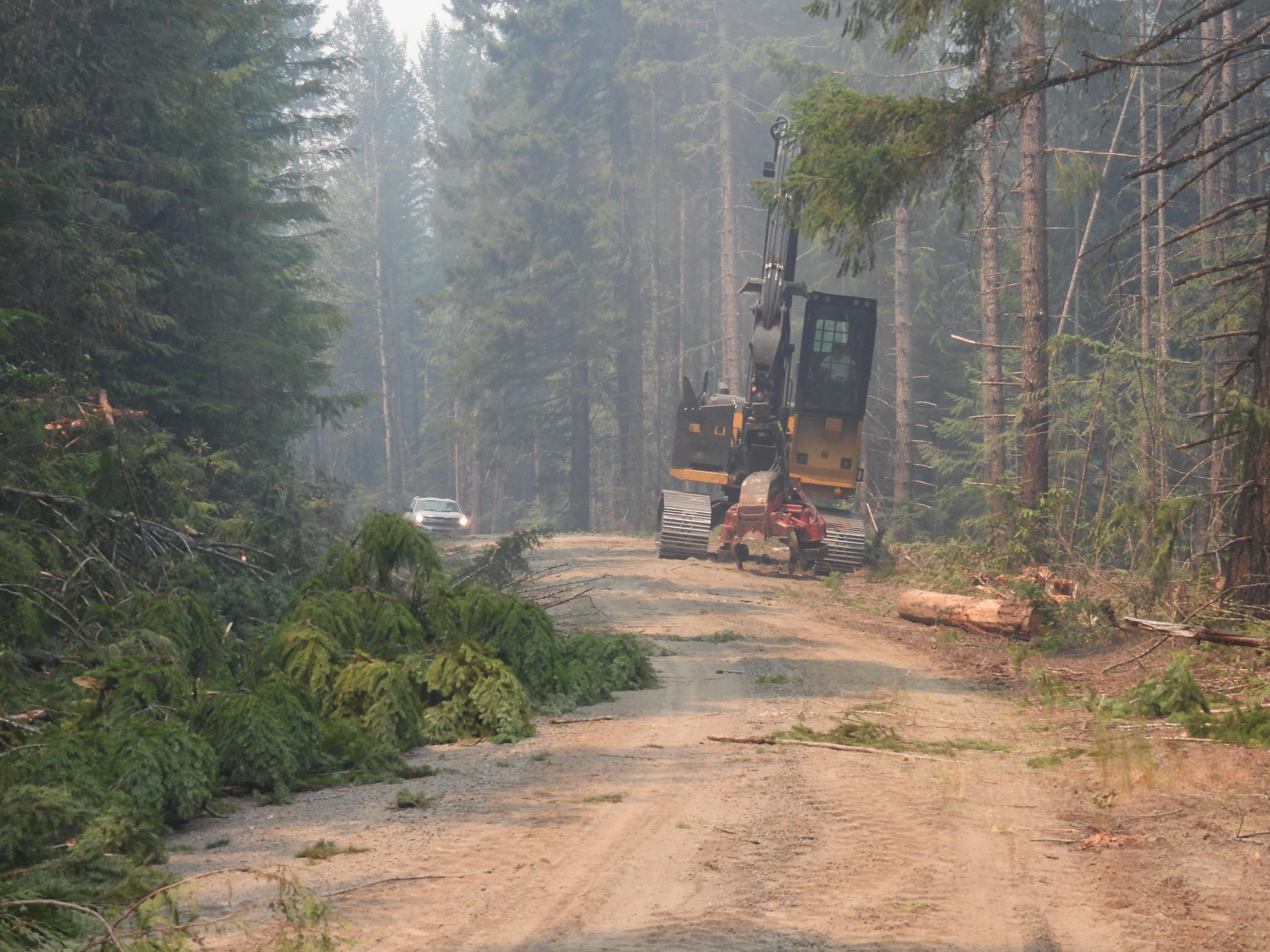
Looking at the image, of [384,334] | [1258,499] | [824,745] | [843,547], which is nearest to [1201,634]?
[1258,499]

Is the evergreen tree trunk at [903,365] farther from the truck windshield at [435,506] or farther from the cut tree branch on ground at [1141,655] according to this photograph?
the cut tree branch on ground at [1141,655]

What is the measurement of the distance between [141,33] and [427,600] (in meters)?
10.8

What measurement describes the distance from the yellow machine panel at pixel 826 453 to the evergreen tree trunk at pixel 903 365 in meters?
10.0

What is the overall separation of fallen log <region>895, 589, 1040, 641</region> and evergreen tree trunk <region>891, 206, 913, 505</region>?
1575 cm

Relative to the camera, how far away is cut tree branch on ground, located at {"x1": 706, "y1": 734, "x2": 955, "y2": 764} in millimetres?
7551

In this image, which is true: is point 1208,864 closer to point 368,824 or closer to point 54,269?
point 368,824

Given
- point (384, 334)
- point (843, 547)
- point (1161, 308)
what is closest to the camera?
point (843, 547)

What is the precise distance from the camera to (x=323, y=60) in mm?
32156

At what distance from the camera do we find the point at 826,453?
68.3 feet

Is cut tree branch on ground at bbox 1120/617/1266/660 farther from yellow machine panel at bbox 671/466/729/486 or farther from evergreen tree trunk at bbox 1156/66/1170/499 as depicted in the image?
yellow machine panel at bbox 671/466/729/486

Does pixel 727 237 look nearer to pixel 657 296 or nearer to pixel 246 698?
pixel 657 296

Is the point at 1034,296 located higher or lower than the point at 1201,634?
higher

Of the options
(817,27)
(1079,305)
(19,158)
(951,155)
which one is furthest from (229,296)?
(817,27)

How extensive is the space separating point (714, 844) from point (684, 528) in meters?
15.7
